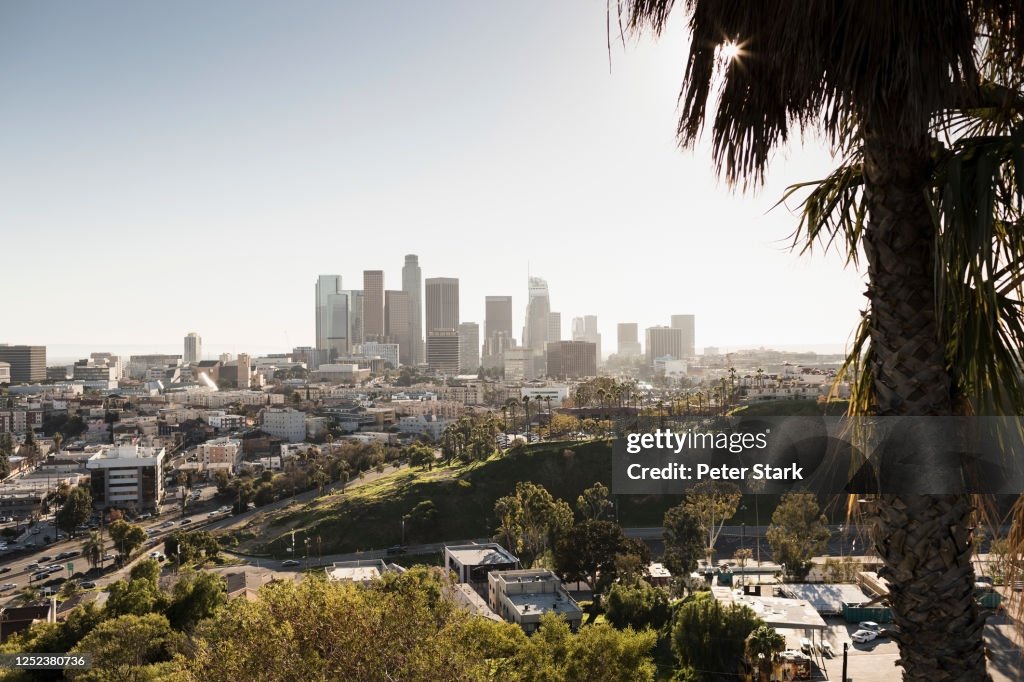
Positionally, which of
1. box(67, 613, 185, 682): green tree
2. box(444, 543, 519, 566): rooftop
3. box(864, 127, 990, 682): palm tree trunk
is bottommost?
box(444, 543, 519, 566): rooftop

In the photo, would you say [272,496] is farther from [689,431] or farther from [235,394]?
[235,394]

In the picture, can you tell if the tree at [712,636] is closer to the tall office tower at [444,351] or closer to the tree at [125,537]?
the tree at [125,537]

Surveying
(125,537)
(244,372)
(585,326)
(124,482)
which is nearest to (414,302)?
(585,326)

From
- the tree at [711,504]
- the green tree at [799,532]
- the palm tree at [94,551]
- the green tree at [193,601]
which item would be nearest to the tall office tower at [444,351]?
the palm tree at [94,551]

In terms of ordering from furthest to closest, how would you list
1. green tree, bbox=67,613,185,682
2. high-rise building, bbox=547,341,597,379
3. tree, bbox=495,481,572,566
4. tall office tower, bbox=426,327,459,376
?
1. tall office tower, bbox=426,327,459,376
2. high-rise building, bbox=547,341,597,379
3. tree, bbox=495,481,572,566
4. green tree, bbox=67,613,185,682

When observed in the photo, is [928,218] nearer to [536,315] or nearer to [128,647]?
[128,647]

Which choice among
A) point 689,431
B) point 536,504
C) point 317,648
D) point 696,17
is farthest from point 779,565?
point 696,17

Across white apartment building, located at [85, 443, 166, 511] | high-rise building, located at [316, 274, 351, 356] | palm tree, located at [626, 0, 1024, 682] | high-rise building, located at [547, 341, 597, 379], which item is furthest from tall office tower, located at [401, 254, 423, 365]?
palm tree, located at [626, 0, 1024, 682]

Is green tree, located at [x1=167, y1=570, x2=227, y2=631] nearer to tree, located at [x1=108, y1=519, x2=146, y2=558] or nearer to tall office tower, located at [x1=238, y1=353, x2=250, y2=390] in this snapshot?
tree, located at [x1=108, y1=519, x2=146, y2=558]
